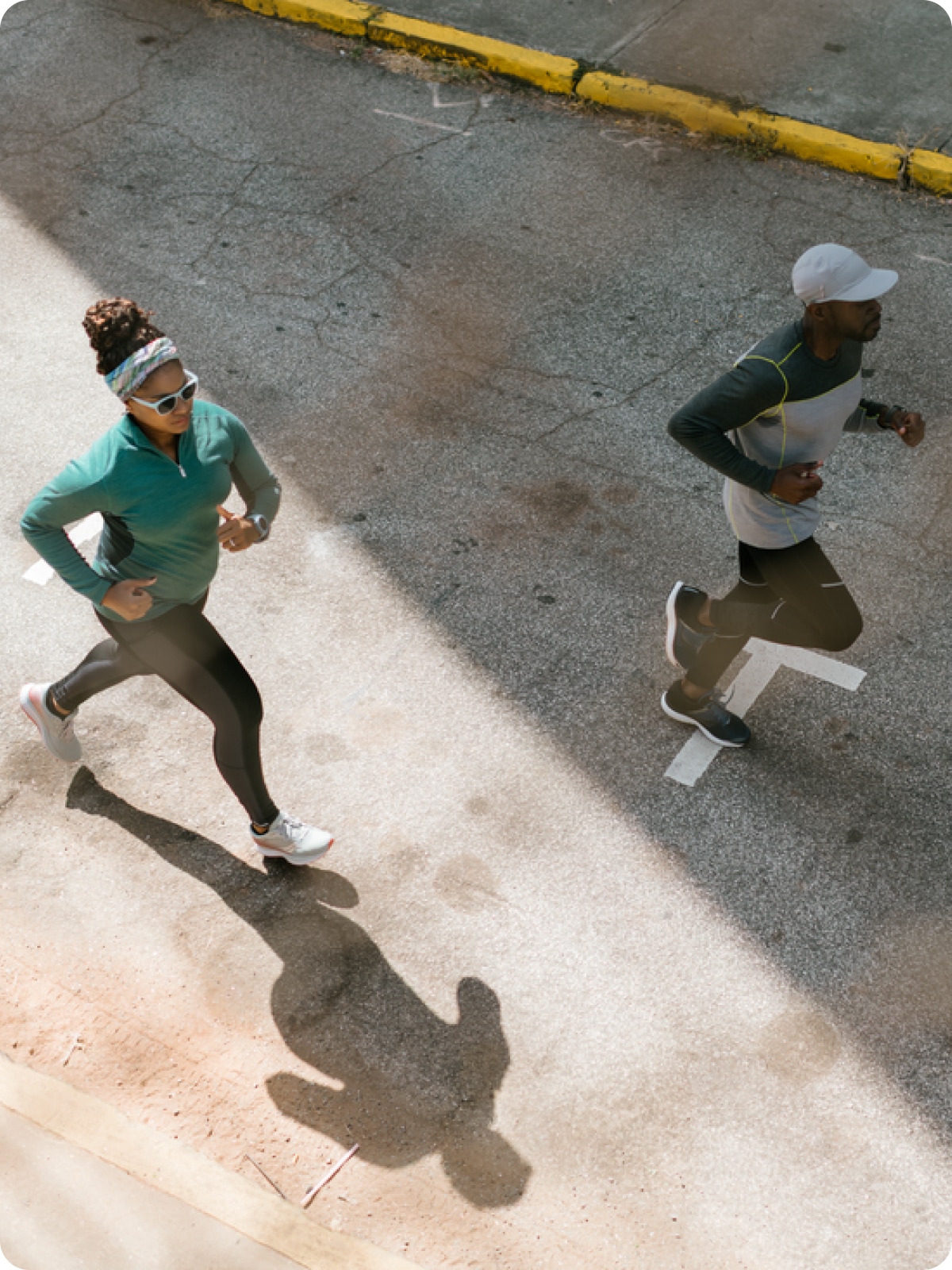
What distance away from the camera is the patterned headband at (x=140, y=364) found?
370 centimetres

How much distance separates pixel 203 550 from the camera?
4.16 metres

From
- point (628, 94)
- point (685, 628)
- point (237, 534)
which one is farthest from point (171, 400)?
point (628, 94)

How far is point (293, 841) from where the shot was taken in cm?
460

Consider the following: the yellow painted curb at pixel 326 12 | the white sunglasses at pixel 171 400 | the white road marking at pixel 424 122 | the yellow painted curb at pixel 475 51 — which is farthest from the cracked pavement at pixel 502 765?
the yellow painted curb at pixel 326 12

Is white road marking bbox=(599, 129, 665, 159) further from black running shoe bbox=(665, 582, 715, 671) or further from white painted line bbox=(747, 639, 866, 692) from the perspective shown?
black running shoe bbox=(665, 582, 715, 671)

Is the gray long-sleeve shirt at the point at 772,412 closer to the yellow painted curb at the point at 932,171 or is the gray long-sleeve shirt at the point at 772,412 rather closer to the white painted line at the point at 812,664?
the white painted line at the point at 812,664

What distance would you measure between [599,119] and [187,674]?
6.24 metres

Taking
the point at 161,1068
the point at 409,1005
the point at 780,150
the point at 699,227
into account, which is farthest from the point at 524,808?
the point at 780,150

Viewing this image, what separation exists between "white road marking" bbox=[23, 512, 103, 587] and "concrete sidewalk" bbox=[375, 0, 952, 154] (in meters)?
5.39

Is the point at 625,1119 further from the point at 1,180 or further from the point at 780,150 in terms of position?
the point at 1,180

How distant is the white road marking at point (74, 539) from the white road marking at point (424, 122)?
4238mm

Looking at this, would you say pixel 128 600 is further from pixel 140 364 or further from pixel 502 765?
pixel 502 765

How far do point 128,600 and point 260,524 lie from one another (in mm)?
545

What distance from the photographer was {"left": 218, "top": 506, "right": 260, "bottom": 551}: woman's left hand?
4.12m
